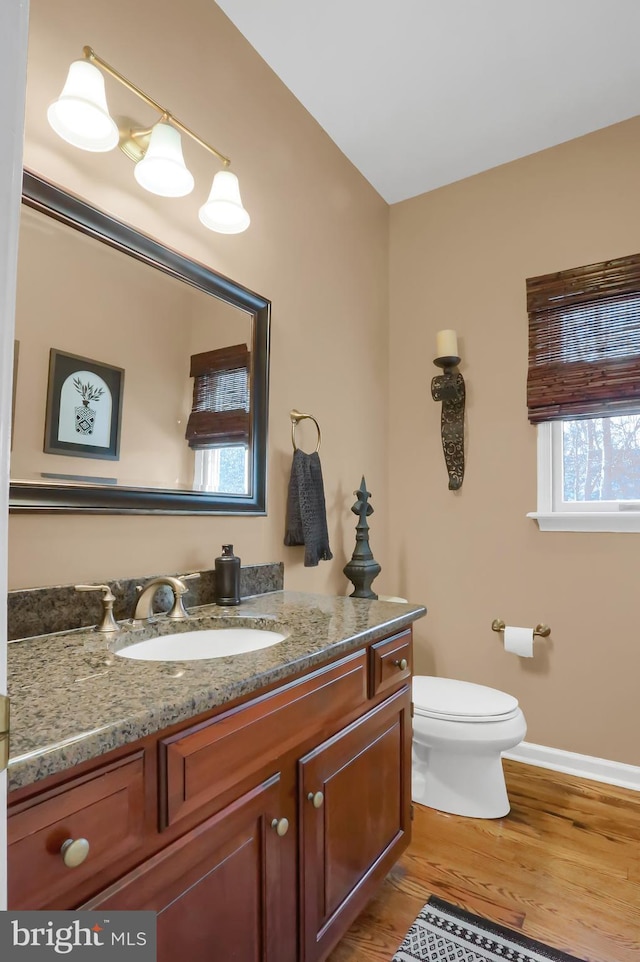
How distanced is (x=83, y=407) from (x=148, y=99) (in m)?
0.86

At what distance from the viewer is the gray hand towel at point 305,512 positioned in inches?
75.0

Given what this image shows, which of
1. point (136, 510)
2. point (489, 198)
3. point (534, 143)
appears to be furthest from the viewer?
point (489, 198)

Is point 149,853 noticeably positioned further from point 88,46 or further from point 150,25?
point 150,25

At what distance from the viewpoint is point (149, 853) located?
29.5 inches

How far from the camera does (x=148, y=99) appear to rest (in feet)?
4.60

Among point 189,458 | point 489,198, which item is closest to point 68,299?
point 189,458

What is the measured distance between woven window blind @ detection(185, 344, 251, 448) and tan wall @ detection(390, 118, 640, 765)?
116 centimetres

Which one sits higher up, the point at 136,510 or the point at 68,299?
the point at 68,299

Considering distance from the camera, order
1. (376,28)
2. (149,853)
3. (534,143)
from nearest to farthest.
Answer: (149,853) → (376,28) → (534,143)

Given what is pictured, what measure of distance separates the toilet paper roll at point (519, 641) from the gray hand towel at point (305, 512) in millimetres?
928

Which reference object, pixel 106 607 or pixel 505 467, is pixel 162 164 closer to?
pixel 106 607

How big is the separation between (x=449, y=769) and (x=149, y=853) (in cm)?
147

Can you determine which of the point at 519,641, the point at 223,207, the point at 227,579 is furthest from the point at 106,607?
the point at 519,641

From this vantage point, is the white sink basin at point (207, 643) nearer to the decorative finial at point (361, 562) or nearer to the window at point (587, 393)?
the decorative finial at point (361, 562)
